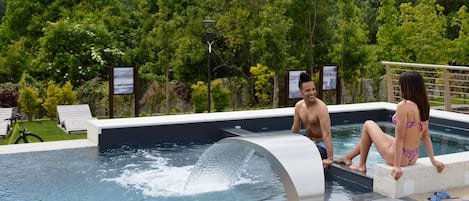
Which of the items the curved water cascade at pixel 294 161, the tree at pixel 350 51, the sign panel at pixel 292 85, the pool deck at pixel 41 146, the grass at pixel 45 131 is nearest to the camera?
the curved water cascade at pixel 294 161

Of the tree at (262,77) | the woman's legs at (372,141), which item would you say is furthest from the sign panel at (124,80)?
the woman's legs at (372,141)

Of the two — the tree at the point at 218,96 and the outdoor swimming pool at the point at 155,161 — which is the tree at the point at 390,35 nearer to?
the tree at the point at 218,96

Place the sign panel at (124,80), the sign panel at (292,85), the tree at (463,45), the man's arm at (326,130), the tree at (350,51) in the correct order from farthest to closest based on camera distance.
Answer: the tree at (463,45)
the tree at (350,51)
the sign panel at (292,85)
the sign panel at (124,80)
the man's arm at (326,130)

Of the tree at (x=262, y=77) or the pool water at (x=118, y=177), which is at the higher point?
the tree at (x=262, y=77)

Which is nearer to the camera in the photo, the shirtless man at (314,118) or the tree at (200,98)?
the shirtless man at (314,118)

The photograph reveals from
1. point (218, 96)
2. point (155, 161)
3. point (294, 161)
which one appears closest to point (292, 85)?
point (218, 96)

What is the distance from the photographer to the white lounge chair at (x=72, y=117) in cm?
1127

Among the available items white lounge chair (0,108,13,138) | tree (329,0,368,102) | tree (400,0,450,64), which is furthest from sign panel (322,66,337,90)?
white lounge chair (0,108,13,138)

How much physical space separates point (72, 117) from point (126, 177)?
5.01 metres

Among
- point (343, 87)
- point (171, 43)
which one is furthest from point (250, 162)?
point (343, 87)

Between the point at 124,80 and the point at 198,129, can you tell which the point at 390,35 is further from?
the point at 198,129

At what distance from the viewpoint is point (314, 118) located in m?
6.80

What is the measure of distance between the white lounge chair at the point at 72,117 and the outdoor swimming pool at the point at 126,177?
297 cm

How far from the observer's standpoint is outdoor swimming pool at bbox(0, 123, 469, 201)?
247 inches
